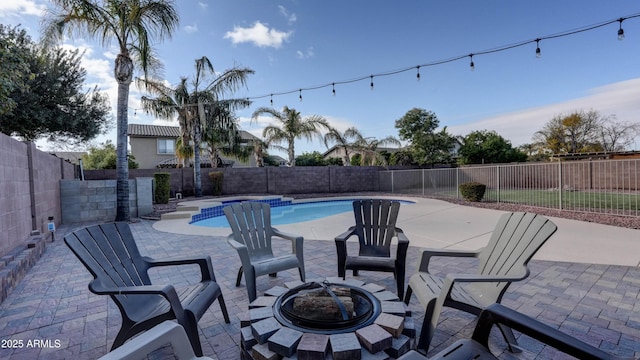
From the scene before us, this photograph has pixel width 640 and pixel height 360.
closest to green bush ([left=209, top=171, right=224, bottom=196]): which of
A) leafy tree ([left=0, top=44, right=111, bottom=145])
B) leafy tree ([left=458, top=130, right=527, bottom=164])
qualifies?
leafy tree ([left=0, top=44, right=111, bottom=145])

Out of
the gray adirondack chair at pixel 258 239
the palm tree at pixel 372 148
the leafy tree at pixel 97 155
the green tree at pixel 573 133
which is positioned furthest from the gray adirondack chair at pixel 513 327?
the green tree at pixel 573 133

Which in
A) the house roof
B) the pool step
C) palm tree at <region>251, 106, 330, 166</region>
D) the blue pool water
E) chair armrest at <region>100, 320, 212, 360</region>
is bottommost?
the blue pool water

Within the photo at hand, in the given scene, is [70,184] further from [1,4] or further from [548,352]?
[548,352]

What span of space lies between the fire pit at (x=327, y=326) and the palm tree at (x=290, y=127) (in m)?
13.0

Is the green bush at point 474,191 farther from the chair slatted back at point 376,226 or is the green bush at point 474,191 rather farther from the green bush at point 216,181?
the green bush at point 216,181

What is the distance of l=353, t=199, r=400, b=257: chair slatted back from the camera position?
10.9 ft

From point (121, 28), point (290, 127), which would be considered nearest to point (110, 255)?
point (121, 28)

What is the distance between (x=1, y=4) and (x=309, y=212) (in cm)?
956

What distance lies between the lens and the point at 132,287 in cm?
178

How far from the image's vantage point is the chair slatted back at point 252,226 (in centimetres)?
311

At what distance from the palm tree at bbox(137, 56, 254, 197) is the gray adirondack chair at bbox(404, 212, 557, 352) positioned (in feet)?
37.4

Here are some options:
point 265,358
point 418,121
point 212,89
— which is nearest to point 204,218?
point 212,89

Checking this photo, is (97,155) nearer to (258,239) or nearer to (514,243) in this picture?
(258,239)

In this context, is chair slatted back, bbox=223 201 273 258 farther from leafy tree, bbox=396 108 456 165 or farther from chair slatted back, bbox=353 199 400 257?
leafy tree, bbox=396 108 456 165
